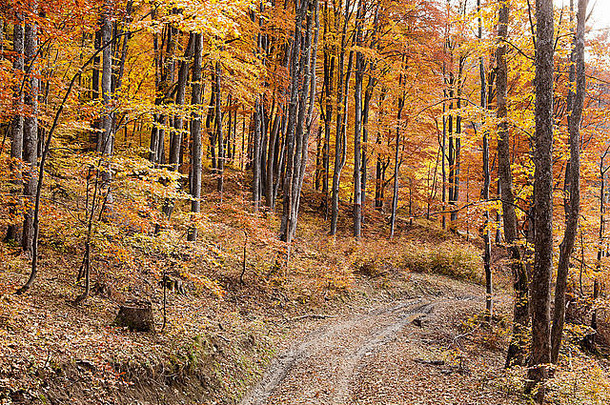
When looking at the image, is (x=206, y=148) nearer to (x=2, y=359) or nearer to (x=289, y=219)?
(x=289, y=219)

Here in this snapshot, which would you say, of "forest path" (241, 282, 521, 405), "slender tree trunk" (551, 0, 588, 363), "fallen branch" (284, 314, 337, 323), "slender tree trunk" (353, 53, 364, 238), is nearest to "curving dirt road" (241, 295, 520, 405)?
"forest path" (241, 282, 521, 405)

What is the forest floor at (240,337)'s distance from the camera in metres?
5.43

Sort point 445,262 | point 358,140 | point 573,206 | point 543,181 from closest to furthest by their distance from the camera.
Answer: point 543,181
point 573,206
point 358,140
point 445,262

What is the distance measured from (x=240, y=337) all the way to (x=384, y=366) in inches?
131

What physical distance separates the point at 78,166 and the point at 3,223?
11.1ft

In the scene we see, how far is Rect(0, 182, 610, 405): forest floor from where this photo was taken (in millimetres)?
5430

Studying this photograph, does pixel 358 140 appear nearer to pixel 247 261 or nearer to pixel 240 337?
pixel 247 261

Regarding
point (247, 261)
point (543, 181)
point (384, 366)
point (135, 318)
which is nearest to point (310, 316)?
point (247, 261)

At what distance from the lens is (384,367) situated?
8852 millimetres

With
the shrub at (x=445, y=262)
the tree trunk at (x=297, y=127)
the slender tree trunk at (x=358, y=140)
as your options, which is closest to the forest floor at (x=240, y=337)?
the tree trunk at (x=297, y=127)

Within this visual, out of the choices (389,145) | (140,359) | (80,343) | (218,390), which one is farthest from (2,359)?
(389,145)

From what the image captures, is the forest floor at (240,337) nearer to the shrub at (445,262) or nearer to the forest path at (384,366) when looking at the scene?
the forest path at (384,366)

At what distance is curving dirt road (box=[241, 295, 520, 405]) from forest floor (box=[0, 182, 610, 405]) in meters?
0.04

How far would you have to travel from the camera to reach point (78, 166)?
7.05 m
